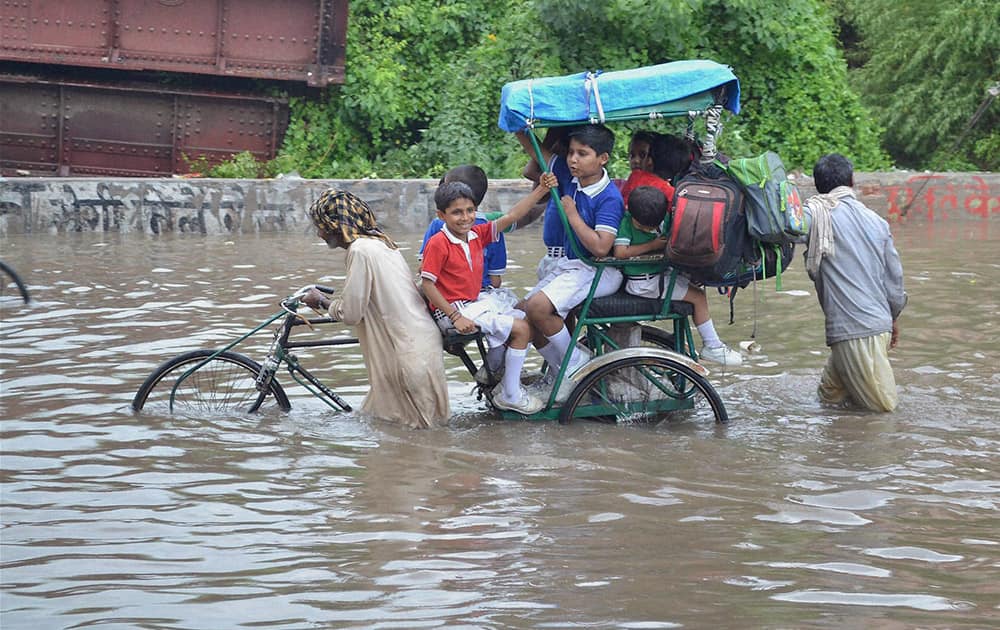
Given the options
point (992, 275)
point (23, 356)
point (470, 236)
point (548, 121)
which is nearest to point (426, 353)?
point (470, 236)

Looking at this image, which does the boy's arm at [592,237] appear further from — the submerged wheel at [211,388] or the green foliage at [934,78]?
the green foliage at [934,78]

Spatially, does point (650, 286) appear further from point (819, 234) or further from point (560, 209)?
point (819, 234)

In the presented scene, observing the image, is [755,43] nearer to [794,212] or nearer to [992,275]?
[992,275]

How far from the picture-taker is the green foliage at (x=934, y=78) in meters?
22.2

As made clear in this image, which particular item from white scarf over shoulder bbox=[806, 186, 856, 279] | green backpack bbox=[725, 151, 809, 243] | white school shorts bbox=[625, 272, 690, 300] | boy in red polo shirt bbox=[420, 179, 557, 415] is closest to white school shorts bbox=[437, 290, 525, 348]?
boy in red polo shirt bbox=[420, 179, 557, 415]

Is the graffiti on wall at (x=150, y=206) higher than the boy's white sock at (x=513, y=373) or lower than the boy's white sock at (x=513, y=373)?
higher

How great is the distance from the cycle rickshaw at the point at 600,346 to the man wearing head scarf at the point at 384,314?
0.66 feet

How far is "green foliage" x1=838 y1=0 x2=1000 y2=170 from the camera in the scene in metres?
22.2

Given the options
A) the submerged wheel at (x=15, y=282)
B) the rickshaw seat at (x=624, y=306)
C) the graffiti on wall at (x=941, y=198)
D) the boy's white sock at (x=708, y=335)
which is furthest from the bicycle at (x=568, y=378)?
the graffiti on wall at (x=941, y=198)

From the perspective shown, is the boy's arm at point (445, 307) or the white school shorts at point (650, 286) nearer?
the boy's arm at point (445, 307)

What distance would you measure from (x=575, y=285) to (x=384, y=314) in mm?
1138

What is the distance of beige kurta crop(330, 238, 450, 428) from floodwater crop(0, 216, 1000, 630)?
7.7 inches

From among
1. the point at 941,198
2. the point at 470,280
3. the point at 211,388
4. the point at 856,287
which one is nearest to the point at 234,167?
the point at 941,198

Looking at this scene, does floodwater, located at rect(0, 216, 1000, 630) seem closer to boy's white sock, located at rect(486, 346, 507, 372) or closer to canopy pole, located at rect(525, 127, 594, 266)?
boy's white sock, located at rect(486, 346, 507, 372)
